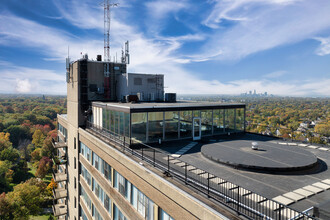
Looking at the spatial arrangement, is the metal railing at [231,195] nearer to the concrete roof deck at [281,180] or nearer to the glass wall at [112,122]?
the concrete roof deck at [281,180]

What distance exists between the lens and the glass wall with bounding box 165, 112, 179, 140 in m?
21.7

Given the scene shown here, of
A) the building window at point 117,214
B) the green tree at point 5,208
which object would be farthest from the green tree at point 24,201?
the building window at point 117,214

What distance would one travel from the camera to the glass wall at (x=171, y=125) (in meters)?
21.7

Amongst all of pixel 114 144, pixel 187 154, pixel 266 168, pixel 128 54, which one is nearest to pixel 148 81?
pixel 128 54

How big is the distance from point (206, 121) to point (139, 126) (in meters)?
8.70

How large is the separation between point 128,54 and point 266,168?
87.3ft

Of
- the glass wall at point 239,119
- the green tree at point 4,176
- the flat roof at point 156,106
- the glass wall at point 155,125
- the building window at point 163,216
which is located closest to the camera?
the building window at point 163,216

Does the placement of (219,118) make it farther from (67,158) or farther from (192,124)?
(67,158)

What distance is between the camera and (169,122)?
861 inches

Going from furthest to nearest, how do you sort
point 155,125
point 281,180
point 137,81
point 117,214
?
point 137,81 < point 155,125 < point 117,214 < point 281,180

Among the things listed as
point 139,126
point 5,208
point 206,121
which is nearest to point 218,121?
point 206,121

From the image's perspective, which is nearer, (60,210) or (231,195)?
(231,195)

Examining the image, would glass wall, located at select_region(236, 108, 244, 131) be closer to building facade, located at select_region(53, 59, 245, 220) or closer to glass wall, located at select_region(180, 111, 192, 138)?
building facade, located at select_region(53, 59, 245, 220)

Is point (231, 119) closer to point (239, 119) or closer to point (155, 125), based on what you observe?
point (239, 119)
